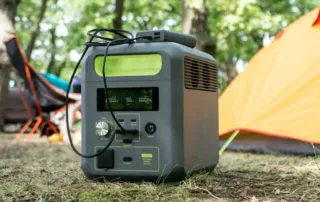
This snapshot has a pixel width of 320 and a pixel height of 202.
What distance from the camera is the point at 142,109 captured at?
255 centimetres

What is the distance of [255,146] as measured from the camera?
5.02 metres

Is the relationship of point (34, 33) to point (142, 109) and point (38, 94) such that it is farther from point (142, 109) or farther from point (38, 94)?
point (142, 109)

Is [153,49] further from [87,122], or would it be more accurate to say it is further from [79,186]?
[79,186]

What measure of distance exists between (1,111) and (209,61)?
7.12 meters

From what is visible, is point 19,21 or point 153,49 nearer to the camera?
point 153,49

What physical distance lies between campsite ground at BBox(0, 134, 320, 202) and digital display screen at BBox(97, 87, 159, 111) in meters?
0.34

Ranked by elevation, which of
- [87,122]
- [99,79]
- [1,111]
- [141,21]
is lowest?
[1,111]

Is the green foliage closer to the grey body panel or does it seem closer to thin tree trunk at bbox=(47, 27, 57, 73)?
thin tree trunk at bbox=(47, 27, 57, 73)

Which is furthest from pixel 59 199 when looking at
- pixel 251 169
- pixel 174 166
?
pixel 251 169

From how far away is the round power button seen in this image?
2.53m

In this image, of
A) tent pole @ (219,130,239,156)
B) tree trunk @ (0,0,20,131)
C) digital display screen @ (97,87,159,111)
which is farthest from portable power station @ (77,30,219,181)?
tree trunk @ (0,0,20,131)

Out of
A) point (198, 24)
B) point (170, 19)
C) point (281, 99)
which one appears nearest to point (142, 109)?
point (281, 99)

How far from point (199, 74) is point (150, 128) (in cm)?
44

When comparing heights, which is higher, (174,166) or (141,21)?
(141,21)
